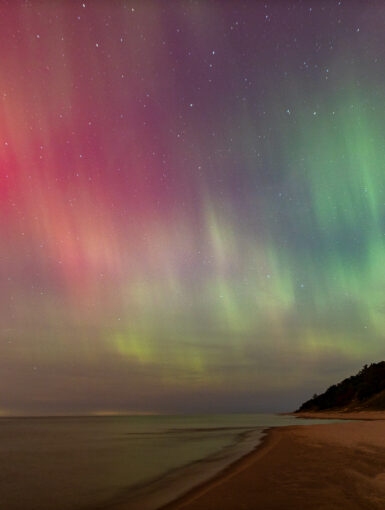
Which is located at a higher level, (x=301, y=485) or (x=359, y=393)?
(x=359, y=393)

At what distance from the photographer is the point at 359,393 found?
11575 centimetres

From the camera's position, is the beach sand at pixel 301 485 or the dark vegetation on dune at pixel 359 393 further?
the dark vegetation on dune at pixel 359 393

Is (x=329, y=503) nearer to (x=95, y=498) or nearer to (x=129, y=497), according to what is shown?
(x=129, y=497)

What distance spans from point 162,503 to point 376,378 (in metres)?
118

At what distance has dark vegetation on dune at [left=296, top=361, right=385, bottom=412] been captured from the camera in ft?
322

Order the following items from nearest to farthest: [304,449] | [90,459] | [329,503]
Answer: [329,503], [304,449], [90,459]

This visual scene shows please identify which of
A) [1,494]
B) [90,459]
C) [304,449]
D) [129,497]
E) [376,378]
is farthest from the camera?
[376,378]

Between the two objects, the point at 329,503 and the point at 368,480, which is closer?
the point at 329,503

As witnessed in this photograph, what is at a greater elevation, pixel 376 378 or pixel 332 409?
pixel 376 378

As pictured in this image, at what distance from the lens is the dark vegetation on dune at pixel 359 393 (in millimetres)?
98050

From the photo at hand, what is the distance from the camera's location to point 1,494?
17172 millimetres

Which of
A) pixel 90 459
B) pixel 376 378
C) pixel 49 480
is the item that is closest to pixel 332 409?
pixel 376 378

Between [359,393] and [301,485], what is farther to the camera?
[359,393]

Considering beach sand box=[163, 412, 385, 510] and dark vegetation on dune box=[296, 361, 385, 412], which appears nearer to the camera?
beach sand box=[163, 412, 385, 510]
